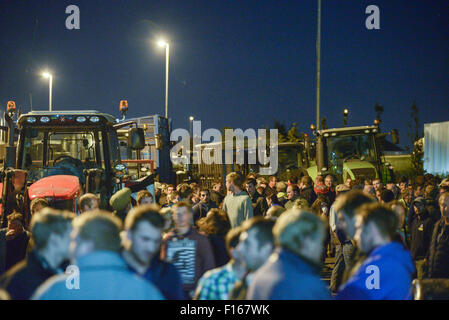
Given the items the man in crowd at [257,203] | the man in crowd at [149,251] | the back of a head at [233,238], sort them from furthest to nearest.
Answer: the man in crowd at [257,203], the back of a head at [233,238], the man in crowd at [149,251]

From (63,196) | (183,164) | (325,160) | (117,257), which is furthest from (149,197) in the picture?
(183,164)

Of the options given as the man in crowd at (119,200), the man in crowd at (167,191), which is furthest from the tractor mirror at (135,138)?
the man in crowd at (167,191)

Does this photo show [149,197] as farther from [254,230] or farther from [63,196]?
[254,230]

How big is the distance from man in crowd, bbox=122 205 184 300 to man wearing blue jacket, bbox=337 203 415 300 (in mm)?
1034

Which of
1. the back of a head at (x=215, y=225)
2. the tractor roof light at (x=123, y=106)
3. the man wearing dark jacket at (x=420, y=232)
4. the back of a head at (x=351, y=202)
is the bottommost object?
the man wearing dark jacket at (x=420, y=232)

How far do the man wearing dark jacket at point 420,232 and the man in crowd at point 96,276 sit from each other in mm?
5480

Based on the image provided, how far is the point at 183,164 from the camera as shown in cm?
2098

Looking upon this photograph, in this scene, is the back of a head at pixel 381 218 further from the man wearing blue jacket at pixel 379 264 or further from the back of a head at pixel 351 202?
the back of a head at pixel 351 202

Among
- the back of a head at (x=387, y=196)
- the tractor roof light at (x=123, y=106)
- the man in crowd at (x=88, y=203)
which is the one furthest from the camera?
the tractor roof light at (x=123, y=106)

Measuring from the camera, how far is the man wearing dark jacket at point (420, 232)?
6.96m

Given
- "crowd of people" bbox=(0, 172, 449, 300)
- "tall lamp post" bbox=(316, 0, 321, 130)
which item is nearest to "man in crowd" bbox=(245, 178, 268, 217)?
"crowd of people" bbox=(0, 172, 449, 300)

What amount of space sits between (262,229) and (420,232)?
5029mm
